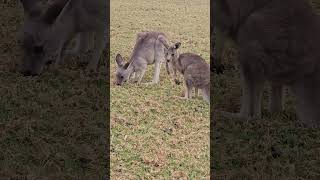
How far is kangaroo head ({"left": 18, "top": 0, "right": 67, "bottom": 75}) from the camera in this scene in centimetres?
567

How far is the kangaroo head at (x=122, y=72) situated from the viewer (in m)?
5.59

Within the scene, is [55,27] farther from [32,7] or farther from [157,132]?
[157,132]

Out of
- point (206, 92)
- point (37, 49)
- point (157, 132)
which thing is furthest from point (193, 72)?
point (37, 49)

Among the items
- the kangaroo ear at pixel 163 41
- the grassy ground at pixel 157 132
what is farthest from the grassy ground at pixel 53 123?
the kangaroo ear at pixel 163 41

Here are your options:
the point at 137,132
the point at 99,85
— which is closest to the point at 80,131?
the point at 137,132

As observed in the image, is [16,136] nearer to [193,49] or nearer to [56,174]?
[56,174]

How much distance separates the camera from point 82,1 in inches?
229

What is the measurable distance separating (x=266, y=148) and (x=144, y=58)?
2.47 metres

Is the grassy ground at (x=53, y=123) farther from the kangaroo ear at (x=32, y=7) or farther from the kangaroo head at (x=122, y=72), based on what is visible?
the kangaroo ear at (x=32, y=7)

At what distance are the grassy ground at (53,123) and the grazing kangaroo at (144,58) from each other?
270 mm

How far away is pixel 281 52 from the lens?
4.14 meters

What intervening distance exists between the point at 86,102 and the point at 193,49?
312 centimetres

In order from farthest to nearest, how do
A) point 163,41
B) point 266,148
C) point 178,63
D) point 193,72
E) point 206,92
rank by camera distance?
point 163,41 → point 178,63 → point 193,72 → point 206,92 → point 266,148

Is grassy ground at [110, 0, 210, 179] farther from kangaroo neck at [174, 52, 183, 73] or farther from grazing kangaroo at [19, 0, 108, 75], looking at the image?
grazing kangaroo at [19, 0, 108, 75]
